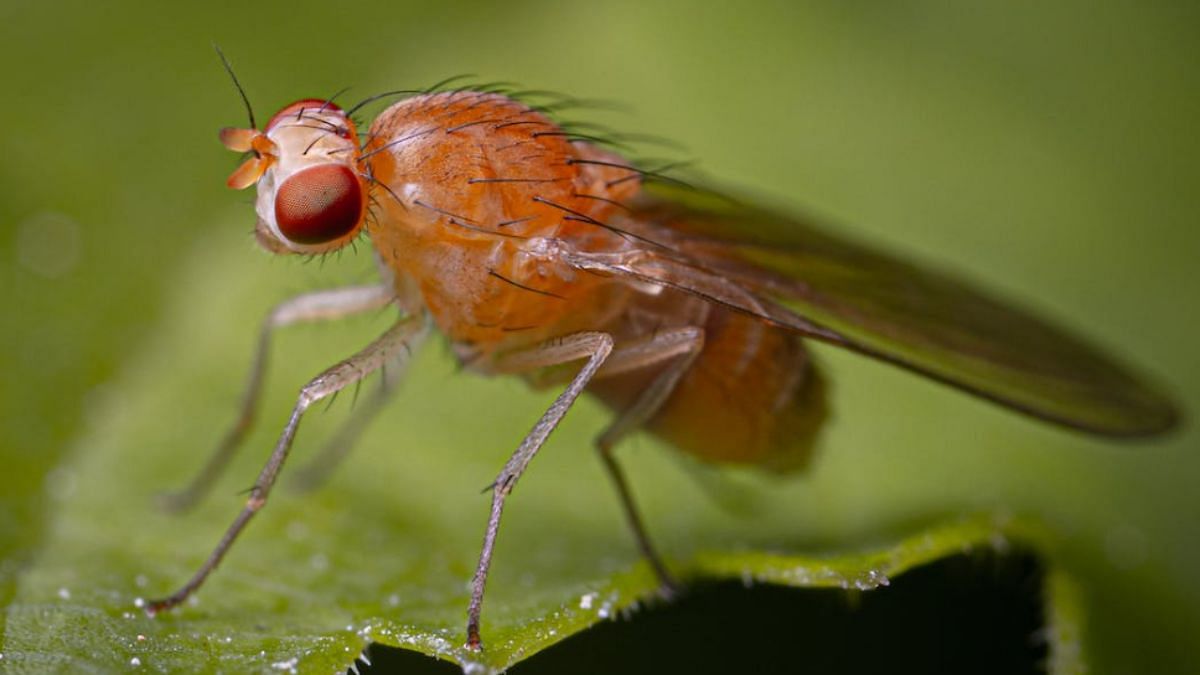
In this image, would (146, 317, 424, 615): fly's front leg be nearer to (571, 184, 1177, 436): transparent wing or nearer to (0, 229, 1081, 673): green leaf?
(0, 229, 1081, 673): green leaf

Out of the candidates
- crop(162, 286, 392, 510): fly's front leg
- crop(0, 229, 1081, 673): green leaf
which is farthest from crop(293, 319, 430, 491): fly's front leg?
crop(162, 286, 392, 510): fly's front leg

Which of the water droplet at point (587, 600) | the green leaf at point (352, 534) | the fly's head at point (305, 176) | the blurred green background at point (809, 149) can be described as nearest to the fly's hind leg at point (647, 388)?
the green leaf at point (352, 534)

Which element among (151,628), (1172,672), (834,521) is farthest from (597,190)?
(1172,672)

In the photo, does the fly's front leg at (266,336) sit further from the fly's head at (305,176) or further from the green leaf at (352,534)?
the fly's head at (305,176)

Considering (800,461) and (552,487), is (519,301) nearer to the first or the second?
(552,487)

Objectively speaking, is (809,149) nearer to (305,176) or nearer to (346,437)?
(346,437)

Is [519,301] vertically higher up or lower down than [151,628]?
higher up
